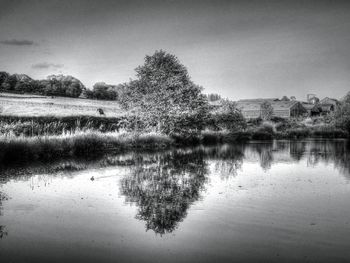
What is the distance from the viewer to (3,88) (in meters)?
72.8

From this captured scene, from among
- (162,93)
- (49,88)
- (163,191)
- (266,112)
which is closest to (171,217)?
(163,191)

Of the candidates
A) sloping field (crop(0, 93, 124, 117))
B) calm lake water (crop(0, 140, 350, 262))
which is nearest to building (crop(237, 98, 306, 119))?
sloping field (crop(0, 93, 124, 117))

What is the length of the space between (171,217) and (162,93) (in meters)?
27.4

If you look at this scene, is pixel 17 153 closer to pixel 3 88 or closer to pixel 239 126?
pixel 239 126

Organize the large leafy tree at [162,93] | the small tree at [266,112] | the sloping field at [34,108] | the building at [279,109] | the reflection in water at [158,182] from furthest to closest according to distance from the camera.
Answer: the building at [279,109] → the small tree at [266,112] → the sloping field at [34,108] → the large leafy tree at [162,93] → the reflection in water at [158,182]

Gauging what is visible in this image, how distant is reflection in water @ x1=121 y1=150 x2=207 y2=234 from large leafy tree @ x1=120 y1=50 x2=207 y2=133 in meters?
17.6

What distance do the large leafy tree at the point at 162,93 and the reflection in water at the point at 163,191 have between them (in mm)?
17605

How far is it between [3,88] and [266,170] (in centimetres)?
6924

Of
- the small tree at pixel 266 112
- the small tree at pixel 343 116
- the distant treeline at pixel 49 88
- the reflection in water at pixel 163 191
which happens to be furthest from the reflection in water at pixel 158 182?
the distant treeline at pixel 49 88

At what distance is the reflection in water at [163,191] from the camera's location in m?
7.91

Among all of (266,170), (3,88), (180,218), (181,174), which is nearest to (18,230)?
(180,218)

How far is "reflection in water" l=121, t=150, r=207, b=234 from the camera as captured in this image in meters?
7.91

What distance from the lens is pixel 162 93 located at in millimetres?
34750

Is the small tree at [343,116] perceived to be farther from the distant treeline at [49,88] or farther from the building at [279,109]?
the distant treeline at [49,88]
